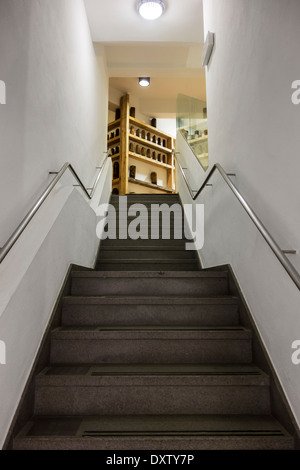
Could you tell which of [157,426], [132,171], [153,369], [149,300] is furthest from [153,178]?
[157,426]

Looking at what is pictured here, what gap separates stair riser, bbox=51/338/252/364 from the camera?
1868 millimetres

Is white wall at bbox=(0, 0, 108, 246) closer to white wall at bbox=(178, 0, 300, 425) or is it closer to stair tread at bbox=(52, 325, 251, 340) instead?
stair tread at bbox=(52, 325, 251, 340)

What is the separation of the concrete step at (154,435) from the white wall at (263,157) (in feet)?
0.65

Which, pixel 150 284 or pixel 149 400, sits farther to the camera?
pixel 150 284

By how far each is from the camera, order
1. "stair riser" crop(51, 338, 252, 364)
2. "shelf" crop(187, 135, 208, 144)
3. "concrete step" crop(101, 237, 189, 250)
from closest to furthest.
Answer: "stair riser" crop(51, 338, 252, 364), "concrete step" crop(101, 237, 189, 250), "shelf" crop(187, 135, 208, 144)

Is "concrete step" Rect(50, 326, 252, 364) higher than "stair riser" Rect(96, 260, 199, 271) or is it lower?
lower

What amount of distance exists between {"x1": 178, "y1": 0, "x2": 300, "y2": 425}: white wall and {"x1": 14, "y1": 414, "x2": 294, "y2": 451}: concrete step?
197 millimetres

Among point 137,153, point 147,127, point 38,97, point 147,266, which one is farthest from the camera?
point 147,127

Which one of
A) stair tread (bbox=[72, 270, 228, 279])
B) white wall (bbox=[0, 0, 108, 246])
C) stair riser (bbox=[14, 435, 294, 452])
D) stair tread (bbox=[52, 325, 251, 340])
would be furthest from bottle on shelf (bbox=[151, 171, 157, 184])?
stair riser (bbox=[14, 435, 294, 452])

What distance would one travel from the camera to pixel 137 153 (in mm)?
7477

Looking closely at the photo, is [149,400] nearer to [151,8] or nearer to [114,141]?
[151,8]

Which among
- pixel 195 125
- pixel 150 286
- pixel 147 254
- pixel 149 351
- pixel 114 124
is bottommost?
pixel 149 351

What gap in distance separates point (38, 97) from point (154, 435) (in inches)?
85.5

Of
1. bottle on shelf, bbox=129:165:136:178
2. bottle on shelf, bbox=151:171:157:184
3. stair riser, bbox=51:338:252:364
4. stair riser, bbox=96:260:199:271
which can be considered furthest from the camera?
bottle on shelf, bbox=151:171:157:184
